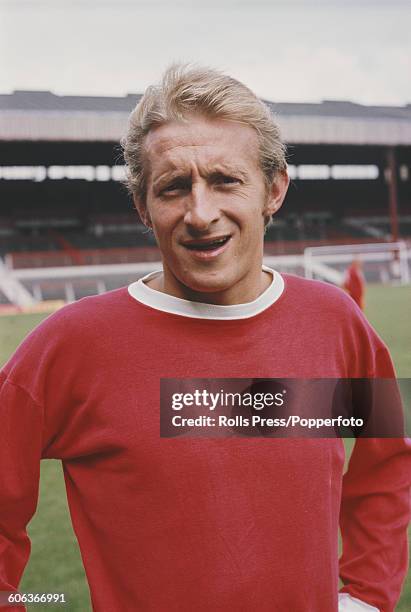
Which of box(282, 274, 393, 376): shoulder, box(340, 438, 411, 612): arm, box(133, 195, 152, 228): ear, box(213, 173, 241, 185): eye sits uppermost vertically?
box(213, 173, 241, 185): eye

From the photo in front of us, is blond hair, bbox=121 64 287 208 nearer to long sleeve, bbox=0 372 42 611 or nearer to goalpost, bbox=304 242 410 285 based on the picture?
long sleeve, bbox=0 372 42 611

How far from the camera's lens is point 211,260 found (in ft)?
2.43

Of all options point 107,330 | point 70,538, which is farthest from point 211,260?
point 70,538

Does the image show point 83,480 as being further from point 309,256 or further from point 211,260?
point 309,256

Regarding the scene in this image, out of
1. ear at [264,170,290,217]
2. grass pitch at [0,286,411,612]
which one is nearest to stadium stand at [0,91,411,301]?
ear at [264,170,290,217]

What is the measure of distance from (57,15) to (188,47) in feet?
0.73

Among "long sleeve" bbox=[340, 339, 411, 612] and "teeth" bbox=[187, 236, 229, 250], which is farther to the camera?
"long sleeve" bbox=[340, 339, 411, 612]

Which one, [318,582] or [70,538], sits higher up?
[318,582]

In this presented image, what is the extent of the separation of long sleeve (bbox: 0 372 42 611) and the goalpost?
21.2ft

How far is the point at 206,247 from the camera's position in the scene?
74 cm

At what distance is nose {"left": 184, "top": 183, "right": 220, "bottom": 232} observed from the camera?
0.72m

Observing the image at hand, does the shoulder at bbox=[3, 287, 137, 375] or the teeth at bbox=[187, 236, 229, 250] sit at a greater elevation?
the teeth at bbox=[187, 236, 229, 250]

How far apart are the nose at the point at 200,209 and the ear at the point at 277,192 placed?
0.08 m

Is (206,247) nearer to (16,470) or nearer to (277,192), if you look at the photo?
(277,192)
